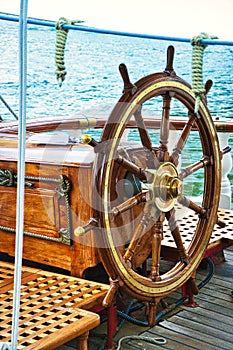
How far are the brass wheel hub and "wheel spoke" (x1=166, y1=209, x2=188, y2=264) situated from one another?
0.19ft

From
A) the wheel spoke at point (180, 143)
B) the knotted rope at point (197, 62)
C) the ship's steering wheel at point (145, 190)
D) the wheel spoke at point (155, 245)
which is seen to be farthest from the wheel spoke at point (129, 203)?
the knotted rope at point (197, 62)

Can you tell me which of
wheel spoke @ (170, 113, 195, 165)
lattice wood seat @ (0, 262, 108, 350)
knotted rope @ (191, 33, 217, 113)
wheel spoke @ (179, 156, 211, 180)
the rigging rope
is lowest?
the rigging rope

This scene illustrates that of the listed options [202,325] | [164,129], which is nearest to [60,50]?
[164,129]

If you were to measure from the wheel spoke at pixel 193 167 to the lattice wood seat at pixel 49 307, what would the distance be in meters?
0.52

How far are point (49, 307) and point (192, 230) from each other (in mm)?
1107

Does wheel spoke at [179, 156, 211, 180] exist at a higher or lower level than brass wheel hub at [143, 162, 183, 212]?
higher

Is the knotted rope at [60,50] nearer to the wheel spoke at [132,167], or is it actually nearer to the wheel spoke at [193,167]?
the wheel spoke at [132,167]

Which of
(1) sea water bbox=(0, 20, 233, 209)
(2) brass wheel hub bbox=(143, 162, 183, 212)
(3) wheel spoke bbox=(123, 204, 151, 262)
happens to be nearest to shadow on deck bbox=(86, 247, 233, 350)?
(3) wheel spoke bbox=(123, 204, 151, 262)

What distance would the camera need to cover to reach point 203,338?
2283mm

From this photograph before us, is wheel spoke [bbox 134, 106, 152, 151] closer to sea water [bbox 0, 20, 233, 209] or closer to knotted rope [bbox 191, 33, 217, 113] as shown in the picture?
knotted rope [bbox 191, 33, 217, 113]

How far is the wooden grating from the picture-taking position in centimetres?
279

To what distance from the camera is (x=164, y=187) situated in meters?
2.21

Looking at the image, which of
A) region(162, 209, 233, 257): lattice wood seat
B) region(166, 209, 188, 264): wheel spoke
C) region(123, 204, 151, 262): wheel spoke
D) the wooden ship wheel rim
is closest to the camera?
the wooden ship wheel rim

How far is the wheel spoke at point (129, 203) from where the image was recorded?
2.06 metres
